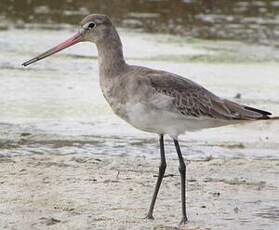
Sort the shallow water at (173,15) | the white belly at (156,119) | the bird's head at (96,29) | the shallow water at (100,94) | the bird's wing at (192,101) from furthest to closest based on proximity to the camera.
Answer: the shallow water at (173,15), the shallow water at (100,94), the bird's head at (96,29), the bird's wing at (192,101), the white belly at (156,119)

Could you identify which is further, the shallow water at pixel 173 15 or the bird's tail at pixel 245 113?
the shallow water at pixel 173 15

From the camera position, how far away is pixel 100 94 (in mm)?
13609

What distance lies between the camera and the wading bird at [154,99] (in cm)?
805

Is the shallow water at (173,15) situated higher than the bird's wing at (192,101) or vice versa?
the bird's wing at (192,101)

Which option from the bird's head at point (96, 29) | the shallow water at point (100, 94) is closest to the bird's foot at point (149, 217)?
the bird's head at point (96, 29)

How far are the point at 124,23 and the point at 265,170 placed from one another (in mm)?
9818

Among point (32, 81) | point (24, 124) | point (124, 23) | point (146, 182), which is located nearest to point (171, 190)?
point (146, 182)

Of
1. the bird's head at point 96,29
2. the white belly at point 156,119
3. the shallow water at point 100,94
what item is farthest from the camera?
the shallow water at point 100,94

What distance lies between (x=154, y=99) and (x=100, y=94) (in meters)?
5.58

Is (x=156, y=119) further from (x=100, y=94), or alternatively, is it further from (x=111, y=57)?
(x=100, y=94)

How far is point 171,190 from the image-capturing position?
30.1 ft

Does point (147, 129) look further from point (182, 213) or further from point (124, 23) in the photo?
point (124, 23)

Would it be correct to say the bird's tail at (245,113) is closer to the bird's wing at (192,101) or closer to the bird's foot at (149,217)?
the bird's wing at (192,101)

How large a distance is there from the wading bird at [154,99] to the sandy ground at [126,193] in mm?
320
